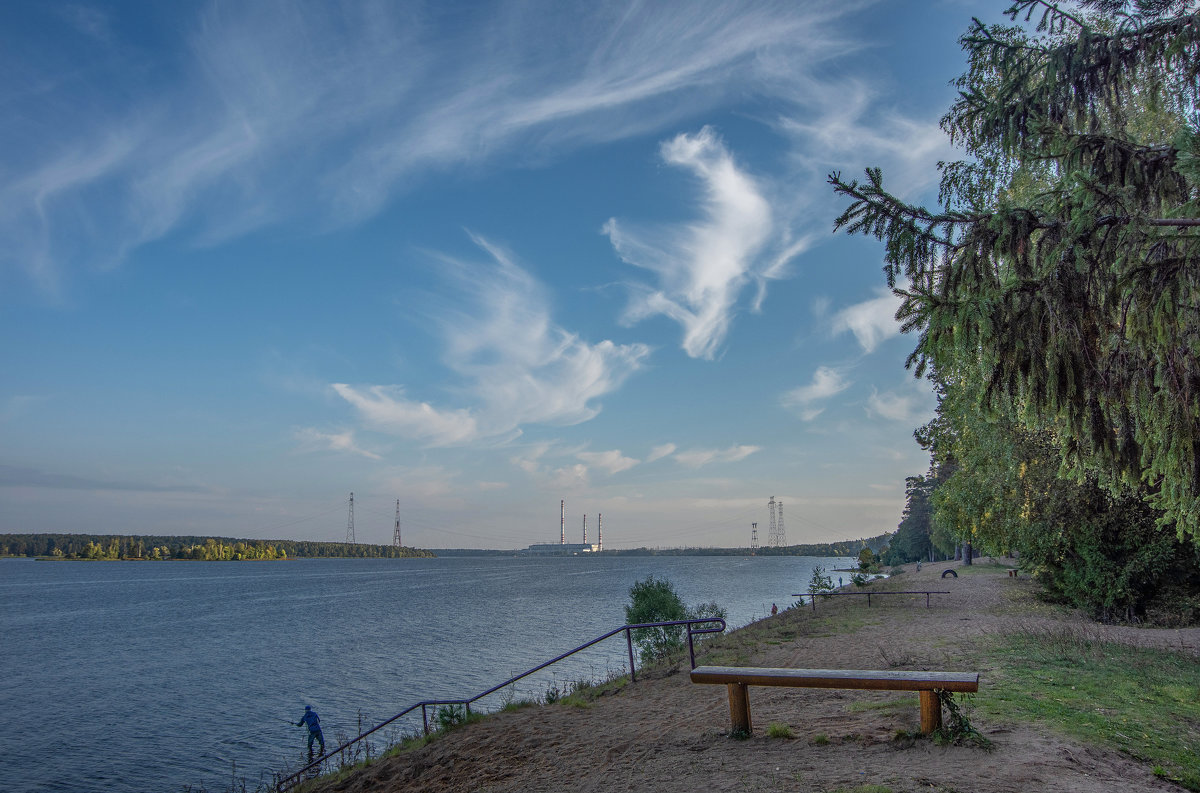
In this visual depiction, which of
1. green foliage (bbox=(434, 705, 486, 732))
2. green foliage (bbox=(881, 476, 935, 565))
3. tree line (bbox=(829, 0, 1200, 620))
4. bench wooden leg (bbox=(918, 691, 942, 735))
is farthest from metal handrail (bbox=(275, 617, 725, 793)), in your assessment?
green foliage (bbox=(881, 476, 935, 565))

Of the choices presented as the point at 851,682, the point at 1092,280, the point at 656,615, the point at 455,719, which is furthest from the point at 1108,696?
the point at 656,615

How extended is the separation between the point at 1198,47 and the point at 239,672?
4027cm

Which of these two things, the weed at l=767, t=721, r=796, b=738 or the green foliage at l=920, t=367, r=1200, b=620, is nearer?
the weed at l=767, t=721, r=796, b=738

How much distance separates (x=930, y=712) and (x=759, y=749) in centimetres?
169

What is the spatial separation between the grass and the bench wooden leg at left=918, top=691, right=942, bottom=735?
1.33m

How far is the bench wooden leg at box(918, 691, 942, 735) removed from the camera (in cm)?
→ 698

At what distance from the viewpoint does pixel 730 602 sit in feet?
197

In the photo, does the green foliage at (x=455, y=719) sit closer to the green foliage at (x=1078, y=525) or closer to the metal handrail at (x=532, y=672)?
the metal handrail at (x=532, y=672)

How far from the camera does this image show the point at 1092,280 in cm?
580

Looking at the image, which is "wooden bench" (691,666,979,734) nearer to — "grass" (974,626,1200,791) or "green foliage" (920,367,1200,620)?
"grass" (974,626,1200,791)

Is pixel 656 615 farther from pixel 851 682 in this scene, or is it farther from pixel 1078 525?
pixel 851 682

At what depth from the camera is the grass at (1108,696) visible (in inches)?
274

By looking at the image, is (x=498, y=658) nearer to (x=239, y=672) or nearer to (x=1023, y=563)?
(x=239, y=672)

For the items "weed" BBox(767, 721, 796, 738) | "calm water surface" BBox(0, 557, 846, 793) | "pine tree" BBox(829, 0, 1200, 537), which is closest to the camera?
"pine tree" BBox(829, 0, 1200, 537)
